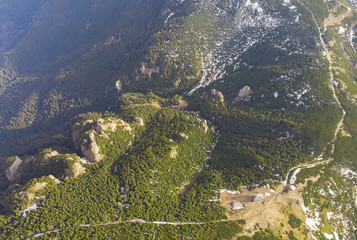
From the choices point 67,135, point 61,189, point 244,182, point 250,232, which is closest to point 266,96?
point 244,182

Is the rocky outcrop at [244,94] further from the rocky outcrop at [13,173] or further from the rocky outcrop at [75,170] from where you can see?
the rocky outcrop at [13,173]

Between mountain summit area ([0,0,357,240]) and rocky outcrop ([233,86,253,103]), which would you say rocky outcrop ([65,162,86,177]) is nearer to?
mountain summit area ([0,0,357,240])

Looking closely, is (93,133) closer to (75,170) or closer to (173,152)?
(75,170)

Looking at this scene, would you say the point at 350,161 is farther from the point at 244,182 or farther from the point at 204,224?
the point at 204,224

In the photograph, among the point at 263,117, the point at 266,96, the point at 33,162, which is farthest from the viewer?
the point at 266,96

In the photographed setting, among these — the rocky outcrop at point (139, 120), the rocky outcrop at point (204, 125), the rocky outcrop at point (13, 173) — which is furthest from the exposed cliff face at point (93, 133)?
the rocky outcrop at point (204, 125)

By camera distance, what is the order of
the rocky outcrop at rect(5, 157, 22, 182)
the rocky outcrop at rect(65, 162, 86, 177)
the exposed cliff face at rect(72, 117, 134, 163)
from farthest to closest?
the rocky outcrop at rect(5, 157, 22, 182) → the exposed cliff face at rect(72, 117, 134, 163) → the rocky outcrop at rect(65, 162, 86, 177)

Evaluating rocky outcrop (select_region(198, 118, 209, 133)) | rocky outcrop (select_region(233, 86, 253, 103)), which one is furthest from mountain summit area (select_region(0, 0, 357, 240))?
rocky outcrop (select_region(233, 86, 253, 103))

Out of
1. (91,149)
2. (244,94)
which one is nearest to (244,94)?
(244,94)
